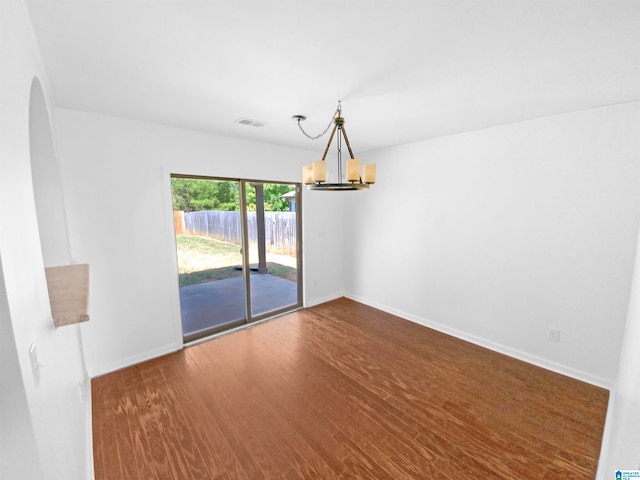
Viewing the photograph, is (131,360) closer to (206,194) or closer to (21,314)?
(206,194)

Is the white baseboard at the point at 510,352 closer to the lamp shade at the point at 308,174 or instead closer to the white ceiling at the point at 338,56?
the white ceiling at the point at 338,56

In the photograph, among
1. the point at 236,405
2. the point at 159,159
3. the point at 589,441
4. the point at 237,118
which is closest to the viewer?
the point at 589,441

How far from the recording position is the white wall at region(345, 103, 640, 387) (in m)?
2.43

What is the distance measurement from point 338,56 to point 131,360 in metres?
3.47

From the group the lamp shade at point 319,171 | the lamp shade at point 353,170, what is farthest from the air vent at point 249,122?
the lamp shade at point 353,170

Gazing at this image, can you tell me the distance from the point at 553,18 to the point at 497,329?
297 cm

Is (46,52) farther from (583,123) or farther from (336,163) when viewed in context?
(583,123)

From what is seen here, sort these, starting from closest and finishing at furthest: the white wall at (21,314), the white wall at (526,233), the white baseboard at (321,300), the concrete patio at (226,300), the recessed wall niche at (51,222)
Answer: the white wall at (21,314) < the recessed wall niche at (51,222) < the white wall at (526,233) < the concrete patio at (226,300) < the white baseboard at (321,300)

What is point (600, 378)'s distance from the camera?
101 inches

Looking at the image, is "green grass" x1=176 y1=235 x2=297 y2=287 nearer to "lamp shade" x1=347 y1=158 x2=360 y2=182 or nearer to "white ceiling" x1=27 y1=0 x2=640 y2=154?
"white ceiling" x1=27 y1=0 x2=640 y2=154

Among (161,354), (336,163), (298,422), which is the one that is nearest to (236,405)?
(298,422)

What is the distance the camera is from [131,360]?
Answer: 2.91 meters

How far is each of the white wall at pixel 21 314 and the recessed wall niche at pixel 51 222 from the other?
0.57 ft

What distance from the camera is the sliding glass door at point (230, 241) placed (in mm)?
3473
